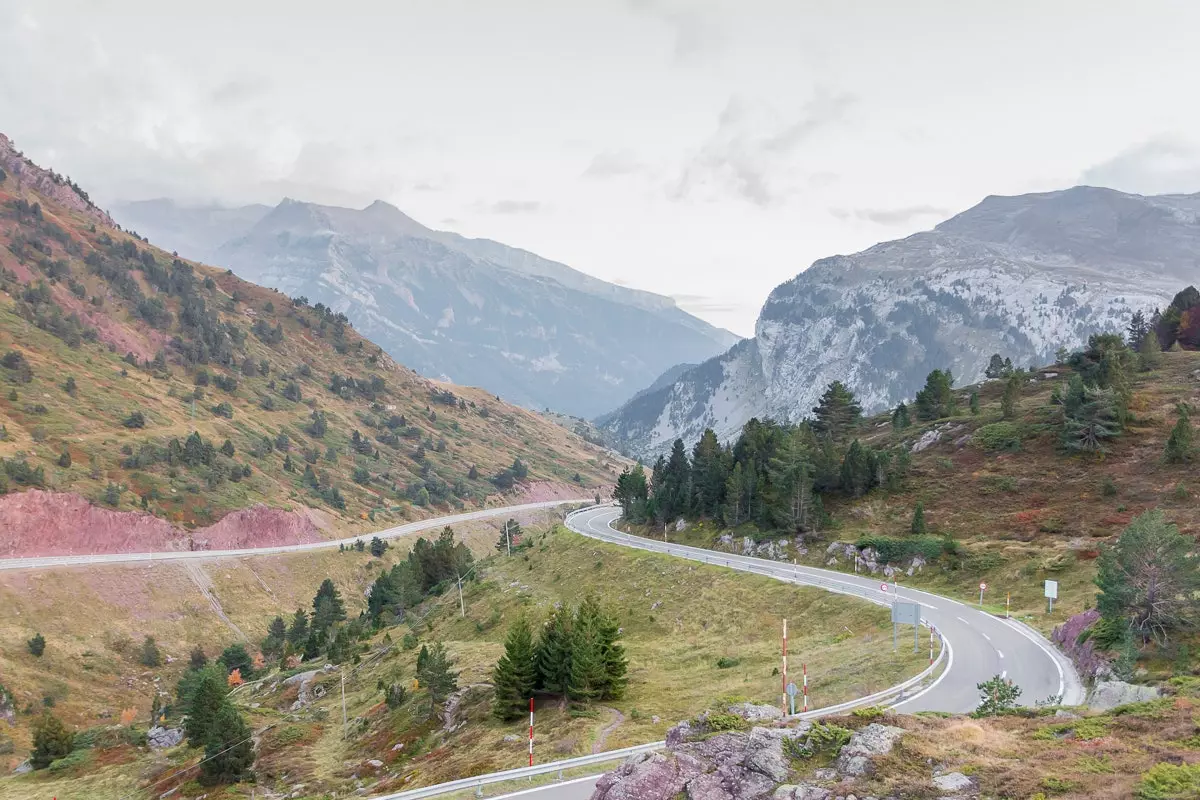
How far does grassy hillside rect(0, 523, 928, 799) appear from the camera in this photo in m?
31.2

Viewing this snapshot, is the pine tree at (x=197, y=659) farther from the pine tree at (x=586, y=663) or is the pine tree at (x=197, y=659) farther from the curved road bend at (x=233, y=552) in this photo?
the pine tree at (x=586, y=663)

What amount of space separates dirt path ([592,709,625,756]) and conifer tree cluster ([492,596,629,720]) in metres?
1.87

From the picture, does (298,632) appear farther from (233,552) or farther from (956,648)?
(956,648)

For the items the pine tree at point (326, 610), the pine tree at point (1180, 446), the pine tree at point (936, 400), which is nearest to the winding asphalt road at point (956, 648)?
the pine tree at point (1180, 446)

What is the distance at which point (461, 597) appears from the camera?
237ft

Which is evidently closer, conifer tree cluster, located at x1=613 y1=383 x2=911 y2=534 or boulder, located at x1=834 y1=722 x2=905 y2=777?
boulder, located at x1=834 y1=722 x2=905 y2=777

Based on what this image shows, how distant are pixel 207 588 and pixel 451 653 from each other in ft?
220

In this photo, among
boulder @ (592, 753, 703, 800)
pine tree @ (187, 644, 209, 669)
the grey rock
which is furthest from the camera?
pine tree @ (187, 644, 209, 669)

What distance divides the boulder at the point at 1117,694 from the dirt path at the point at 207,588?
328ft

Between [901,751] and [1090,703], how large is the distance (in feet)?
45.3

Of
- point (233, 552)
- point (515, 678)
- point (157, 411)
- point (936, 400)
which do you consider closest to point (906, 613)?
point (515, 678)

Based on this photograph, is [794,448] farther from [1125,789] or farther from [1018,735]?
[1125,789]

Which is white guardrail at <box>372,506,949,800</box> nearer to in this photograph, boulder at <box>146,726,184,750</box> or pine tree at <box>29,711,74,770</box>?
boulder at <box>146,726,184,750</box>

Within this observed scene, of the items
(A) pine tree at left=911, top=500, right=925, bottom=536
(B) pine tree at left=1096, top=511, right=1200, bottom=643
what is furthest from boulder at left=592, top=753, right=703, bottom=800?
(A) pine tree at left=911, top=500, right=925, bottom=536
